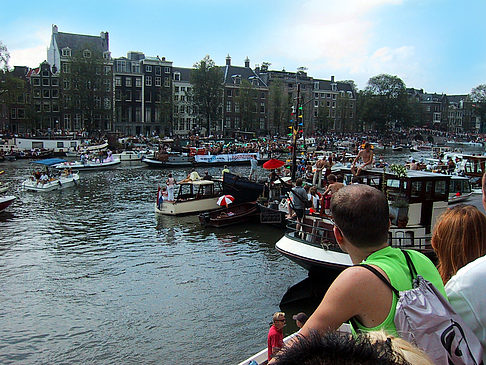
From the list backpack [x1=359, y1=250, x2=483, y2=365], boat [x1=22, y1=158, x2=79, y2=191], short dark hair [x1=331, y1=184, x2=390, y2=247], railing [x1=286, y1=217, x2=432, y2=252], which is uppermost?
short dark hair [x1=331, y1=184, x2=390, y2=247]

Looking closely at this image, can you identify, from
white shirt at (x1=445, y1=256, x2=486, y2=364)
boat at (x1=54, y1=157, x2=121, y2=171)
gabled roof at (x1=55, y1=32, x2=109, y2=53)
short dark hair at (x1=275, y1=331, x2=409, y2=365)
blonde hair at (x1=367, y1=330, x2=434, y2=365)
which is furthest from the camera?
gabled roof at (x1=55, y1=32, x2=109, y2=53)

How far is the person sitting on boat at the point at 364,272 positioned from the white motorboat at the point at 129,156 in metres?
52.1

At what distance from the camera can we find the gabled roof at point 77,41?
72750 mm

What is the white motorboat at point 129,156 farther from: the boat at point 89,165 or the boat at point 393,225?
the boat at point 393,225

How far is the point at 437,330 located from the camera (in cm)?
188

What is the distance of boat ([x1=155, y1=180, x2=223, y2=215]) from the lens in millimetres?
24094

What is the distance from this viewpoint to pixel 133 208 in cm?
2592

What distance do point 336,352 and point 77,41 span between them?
269 ft

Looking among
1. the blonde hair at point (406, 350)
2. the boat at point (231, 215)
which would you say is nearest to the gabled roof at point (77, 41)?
the boat at point (231, 215)

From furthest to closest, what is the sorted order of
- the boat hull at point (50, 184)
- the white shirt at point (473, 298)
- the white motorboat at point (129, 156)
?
1. the white motorboat at point (129, 156)
2. the boat hull at point (50, 184)
3. the white shirt at point (473, 298)

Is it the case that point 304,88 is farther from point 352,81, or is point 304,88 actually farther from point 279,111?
point 352,81

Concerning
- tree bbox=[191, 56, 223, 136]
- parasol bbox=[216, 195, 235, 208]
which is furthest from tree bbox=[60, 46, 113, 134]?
parasol bbox=[216, 195, 235, 208]

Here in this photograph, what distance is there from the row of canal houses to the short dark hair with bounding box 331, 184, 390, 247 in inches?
2284

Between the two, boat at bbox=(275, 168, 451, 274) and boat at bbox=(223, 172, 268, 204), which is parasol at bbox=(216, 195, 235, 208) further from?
boat at bbox=(275, 168, 451, 274)
